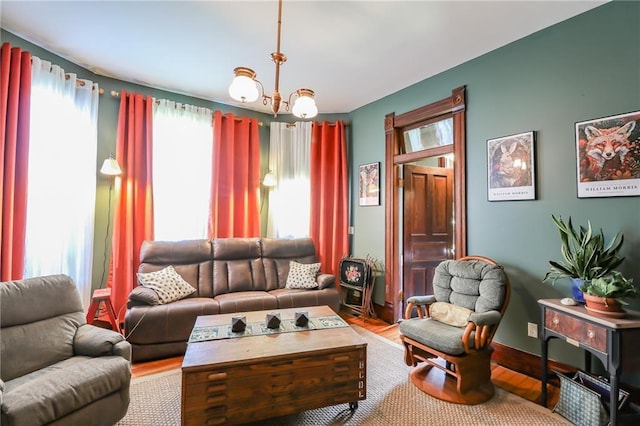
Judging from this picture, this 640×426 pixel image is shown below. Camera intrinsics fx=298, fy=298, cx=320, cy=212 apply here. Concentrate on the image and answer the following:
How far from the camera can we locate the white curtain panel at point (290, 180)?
4.46m

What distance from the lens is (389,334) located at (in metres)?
3.46

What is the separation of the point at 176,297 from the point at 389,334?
2407mm

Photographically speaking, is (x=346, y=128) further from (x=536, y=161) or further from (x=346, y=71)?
(x=536, y=161)

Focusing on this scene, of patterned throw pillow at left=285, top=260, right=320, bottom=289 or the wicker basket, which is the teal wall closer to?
the wicker basket

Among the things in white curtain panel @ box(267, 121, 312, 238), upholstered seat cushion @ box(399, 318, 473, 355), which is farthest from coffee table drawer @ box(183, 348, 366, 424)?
white curtain panel @ box(267, 121, 312, 238)

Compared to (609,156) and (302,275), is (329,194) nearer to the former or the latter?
(302,275)

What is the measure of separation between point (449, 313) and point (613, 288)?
1.09 meters

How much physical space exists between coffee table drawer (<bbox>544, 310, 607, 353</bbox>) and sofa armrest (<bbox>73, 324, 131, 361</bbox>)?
2862mm

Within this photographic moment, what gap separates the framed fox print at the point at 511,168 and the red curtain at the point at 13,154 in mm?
4199

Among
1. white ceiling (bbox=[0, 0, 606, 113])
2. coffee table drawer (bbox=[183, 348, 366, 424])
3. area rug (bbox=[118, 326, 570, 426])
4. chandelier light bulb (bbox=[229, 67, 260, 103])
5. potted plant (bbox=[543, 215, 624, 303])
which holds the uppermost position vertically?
white ceiling (bbox=[0, 0, 606, 113])

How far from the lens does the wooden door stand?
3848 millimetres

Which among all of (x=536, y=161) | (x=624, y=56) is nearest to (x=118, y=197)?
(x=536, y=161)

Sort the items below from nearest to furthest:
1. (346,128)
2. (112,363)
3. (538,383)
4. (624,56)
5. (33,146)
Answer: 1. (112,363)
2. (624,56)
3. (538,383)
4. (33,146)
5. (346,128)

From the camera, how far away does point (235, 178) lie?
4.22m
